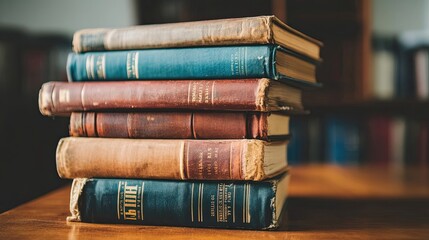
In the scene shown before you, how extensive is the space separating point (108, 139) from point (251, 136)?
0.21 meters

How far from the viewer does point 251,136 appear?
63 centimetres

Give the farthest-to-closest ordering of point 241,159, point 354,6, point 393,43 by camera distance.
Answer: point 393,43 < point 354,6 < point 241,159

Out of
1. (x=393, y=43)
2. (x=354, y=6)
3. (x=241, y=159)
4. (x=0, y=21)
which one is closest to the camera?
(x=241, y=159)

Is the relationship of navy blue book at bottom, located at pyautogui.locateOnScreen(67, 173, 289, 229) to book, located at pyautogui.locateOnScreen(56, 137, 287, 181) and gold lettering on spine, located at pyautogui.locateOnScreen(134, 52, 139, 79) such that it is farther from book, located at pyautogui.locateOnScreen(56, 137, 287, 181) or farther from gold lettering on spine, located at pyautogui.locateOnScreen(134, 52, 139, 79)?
gold lettering on spine, located at pyautogui.locateOnScreen(134, 52, 139, 79)

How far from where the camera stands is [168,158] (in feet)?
2.11

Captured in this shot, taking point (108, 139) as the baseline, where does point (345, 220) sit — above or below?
below

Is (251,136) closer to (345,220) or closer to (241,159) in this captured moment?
(241,159)

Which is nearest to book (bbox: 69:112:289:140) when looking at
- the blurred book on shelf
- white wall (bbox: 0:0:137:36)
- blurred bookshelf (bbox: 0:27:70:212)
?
blurred bookshelf (bbox: 0:27:70:212)

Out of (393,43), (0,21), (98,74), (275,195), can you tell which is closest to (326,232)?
(275,195)

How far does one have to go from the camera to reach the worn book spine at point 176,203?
2.06ft

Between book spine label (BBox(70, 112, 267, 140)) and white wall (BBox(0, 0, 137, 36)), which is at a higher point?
white wall (BBox(0, 0, 137, 36))

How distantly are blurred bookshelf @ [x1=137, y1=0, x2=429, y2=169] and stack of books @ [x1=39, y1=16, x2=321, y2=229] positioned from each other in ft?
4.16

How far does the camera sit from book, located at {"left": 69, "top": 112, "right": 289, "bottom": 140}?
632 millimetres

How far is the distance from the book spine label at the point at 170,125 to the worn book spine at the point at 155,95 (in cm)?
1
